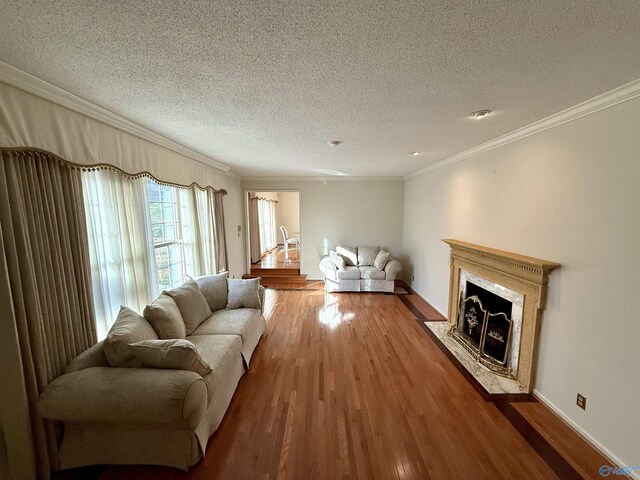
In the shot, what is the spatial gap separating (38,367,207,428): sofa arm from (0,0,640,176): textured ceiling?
1.82 meters

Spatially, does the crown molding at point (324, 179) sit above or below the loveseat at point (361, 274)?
above

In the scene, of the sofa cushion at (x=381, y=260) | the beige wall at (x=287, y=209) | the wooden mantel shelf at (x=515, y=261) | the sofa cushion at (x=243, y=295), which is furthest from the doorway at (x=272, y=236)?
the wooden mantel shelf at (x=515, y=261)

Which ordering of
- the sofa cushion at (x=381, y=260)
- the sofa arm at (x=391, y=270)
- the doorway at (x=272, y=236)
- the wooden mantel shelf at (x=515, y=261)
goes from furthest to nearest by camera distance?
the doorway at (x=272, y=236) < the sofa cushion at (x=381, y=260) < the sofa arm at (x=391, y=270) < the wooden mantel shelf at (x=515, y=261)

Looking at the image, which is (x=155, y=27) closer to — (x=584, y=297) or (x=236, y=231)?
(x=584, y=297)

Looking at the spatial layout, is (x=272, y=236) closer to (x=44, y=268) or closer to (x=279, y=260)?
(x=279, y=260)

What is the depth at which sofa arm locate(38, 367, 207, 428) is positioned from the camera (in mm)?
1443

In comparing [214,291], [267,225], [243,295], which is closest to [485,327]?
[243,295]

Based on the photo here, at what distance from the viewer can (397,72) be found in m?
1.38

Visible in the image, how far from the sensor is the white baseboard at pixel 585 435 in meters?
1.60

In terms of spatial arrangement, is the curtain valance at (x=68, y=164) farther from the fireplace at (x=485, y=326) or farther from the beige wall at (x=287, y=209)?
the beige wall at (x=287, y=209)

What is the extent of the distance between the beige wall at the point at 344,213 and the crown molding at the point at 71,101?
3.26m

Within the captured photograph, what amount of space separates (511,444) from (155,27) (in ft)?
10.6

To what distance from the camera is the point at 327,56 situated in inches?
48.7

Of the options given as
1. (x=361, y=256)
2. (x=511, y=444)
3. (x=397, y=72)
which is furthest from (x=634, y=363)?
(x=361, y=256)
